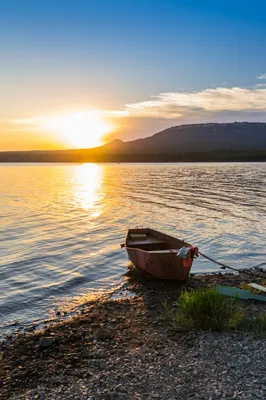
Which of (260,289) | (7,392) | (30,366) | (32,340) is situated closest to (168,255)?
(260,289)

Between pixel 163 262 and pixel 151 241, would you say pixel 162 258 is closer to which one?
pixel 163 262

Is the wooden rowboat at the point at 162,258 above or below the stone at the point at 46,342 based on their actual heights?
above

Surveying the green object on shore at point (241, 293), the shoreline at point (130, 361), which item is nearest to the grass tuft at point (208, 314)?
the shoreline at point (130, 361)

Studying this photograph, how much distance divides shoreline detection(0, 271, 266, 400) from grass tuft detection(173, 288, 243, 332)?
0.86 feet

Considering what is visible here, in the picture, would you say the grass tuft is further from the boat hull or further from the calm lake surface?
the calm lake surface

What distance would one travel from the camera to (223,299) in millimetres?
11070

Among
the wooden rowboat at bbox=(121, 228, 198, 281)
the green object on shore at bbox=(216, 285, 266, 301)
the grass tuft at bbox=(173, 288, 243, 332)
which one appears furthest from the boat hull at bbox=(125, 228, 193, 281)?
the grass tuft at bbox=(173, 288, 243, 332)

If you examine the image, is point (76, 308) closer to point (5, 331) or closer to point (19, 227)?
point (5, 331)

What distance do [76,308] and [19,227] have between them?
17582mm

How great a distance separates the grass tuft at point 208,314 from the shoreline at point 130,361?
0.26 meters

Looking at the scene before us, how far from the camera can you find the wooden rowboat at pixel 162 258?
15.3m

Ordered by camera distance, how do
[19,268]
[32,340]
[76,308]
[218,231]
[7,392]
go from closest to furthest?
[7,392] → [32,340] → [76,308] → [19,268] → [218,231]

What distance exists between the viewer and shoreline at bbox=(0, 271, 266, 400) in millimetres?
7652

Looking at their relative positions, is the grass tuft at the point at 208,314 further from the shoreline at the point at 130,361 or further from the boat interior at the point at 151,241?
the boat interior at the point at 151,241
